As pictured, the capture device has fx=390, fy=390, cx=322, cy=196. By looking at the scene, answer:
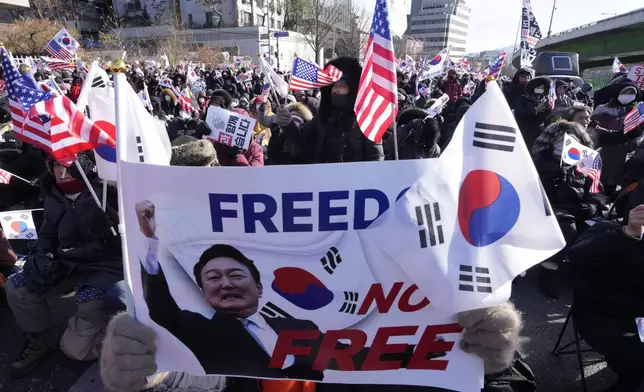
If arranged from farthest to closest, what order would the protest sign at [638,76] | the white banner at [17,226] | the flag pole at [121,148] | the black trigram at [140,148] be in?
1. the protest sign at [638,76]
2. the white banner at [17,226]
3. the black trigram at [140,148]
4. the flag pole at [121,148]

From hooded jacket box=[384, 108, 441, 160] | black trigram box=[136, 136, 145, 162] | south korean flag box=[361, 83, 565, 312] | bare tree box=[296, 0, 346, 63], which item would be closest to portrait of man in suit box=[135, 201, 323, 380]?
black trigram box=[136, 136, 145, 162]

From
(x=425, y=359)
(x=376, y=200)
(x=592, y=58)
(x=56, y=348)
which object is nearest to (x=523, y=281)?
(x=425, y=359)

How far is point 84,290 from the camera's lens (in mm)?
3062

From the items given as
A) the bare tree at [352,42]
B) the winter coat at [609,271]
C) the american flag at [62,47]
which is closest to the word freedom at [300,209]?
the winter coat at [609,271]

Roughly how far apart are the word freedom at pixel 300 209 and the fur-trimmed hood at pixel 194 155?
3.36 ft

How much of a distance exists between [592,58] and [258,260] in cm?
4499

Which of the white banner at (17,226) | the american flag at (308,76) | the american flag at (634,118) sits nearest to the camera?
the white banner at (17,226)

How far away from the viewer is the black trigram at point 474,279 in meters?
1.49

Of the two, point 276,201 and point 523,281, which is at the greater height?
point 276,201

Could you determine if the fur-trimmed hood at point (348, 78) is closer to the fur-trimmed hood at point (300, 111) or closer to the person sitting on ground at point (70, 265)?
the fur-trimmed hood at point (300, 111)

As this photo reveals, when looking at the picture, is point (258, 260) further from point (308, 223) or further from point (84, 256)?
point (84, 256)

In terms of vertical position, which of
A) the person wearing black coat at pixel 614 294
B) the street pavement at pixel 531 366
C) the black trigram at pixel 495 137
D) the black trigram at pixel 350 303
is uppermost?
the black trigram at pixel 495 137

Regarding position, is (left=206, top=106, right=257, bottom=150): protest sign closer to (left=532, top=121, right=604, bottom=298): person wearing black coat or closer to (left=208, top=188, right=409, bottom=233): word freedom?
(left=208, top=188, right=409, bottom=233): word freedom

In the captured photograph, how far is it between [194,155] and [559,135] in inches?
149
